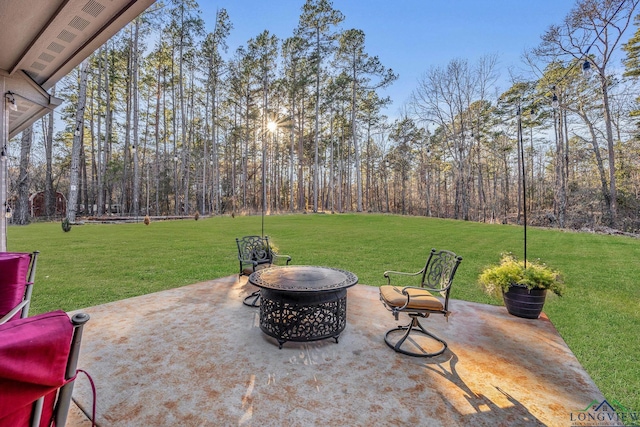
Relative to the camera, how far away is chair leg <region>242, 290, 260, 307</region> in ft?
11.8

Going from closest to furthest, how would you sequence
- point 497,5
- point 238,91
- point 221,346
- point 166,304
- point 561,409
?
point 561,409 < point 221,346 < point 166,304 < point 497,5 < point 238,91

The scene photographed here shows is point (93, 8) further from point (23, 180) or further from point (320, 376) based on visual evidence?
point (23, 180)

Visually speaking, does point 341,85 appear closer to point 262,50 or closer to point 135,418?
point 262,50

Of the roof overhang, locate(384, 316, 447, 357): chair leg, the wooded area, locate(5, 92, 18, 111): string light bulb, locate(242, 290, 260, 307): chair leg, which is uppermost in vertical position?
the wooded area

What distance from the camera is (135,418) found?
1662mm

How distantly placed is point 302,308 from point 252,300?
150 cm

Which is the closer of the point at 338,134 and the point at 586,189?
the point at 586,189

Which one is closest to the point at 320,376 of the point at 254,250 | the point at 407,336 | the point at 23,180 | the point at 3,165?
the point at 407,336

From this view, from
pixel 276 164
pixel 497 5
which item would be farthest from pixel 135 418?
pixel 276 164

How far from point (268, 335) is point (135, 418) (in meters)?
1.24

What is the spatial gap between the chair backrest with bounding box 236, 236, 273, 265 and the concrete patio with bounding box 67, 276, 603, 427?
1.26m

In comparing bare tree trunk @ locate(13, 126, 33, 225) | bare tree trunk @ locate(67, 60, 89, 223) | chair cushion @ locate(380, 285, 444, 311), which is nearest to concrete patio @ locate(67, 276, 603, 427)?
chair cushion @ locate(380, 285, 444, 311)

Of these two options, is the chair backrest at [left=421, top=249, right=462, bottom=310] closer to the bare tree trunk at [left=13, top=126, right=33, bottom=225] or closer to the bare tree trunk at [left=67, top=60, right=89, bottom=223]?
the bare tree trunk at [left=67, top=60, right=89, bottom=223]

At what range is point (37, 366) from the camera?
79 centimetres
